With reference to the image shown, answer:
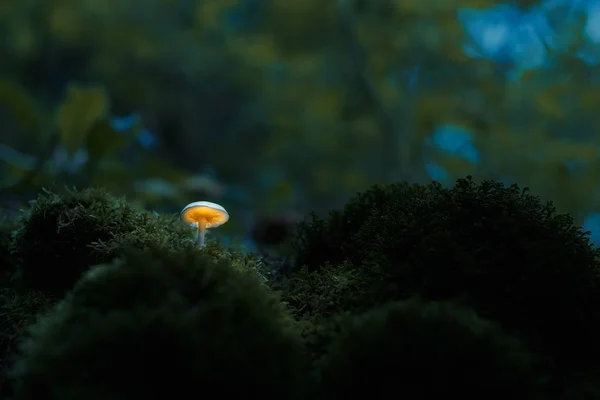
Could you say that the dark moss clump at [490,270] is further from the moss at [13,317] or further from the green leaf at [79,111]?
the green leaf at [79,111]

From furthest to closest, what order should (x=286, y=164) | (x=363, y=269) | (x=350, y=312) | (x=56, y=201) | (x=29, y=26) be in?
(x=286, y=164)
(x=29, y=26)
(x=56, y=201)
(x=363, y=269)
(x=350, y=312)

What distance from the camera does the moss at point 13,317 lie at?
115 cm

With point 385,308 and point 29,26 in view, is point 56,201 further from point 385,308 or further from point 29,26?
point 29,26

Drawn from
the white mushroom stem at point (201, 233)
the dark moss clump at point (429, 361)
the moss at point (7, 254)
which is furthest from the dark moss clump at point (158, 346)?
the moss at point (7, 254)

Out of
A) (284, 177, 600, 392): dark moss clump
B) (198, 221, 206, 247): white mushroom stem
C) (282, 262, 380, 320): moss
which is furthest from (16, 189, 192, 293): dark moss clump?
(284, 177, 600, 392): dark moss clump

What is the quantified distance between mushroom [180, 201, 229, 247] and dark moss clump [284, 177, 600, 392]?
43 cm

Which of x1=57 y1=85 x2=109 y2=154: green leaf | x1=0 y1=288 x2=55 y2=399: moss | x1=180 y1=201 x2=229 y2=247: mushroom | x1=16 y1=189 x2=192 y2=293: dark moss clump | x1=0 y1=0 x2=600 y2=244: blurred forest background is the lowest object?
x1=0 y1=288 x2=55 y2=399: moss

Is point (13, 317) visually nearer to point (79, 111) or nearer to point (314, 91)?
point (79, 111)

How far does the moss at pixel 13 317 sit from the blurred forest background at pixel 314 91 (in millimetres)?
2799

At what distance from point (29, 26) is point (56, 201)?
7581mm

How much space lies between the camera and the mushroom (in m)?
1.63

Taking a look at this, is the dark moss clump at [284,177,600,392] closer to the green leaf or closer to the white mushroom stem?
the white mushroom stem

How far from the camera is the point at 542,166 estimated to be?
582 cm

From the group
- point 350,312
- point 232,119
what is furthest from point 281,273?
point 232,119
